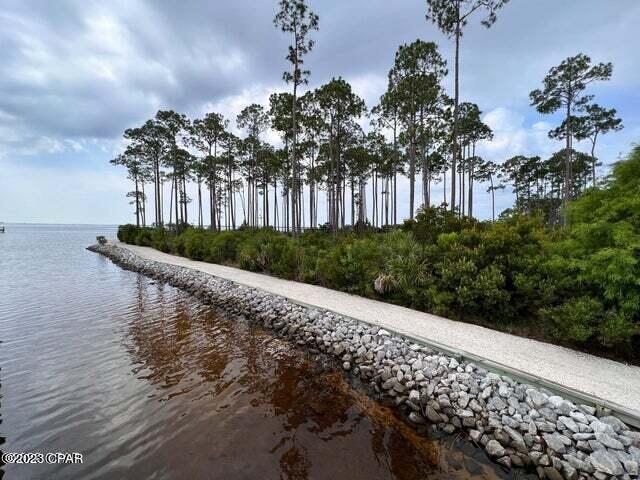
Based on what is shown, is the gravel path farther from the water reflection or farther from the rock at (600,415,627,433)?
the water reflection

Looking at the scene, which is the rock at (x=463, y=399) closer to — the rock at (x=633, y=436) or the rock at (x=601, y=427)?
Result: the rock at (x=601, y=427)

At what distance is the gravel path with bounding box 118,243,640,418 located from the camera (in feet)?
9.41

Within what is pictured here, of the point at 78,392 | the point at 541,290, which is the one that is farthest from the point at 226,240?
the point at 541,290

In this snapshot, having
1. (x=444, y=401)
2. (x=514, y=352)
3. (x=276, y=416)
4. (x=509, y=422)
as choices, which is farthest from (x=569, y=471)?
(x=276, y=416)

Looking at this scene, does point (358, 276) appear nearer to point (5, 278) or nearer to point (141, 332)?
point (141, 332)

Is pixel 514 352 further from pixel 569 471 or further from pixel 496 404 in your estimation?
pixel 569 471

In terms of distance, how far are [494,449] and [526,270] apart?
11.1 feet

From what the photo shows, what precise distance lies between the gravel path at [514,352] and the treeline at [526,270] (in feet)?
1.17

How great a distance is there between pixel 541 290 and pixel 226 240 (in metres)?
12.6

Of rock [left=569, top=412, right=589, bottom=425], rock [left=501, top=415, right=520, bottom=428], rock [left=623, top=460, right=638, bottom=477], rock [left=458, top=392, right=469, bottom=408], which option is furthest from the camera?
rock [left=458, top=392, right=469, bottom=408]

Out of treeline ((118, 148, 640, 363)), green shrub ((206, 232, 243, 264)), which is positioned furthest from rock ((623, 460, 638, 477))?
green shrub ((206, 232, 243, 264))

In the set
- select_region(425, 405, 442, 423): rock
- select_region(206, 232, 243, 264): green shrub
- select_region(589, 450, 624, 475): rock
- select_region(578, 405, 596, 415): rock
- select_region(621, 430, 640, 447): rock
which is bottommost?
select_region(425, 405, 442, 423): rock

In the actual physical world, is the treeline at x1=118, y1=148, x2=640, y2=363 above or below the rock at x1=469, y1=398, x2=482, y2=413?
above

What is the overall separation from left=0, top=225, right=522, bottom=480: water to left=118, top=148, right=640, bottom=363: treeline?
266cm
